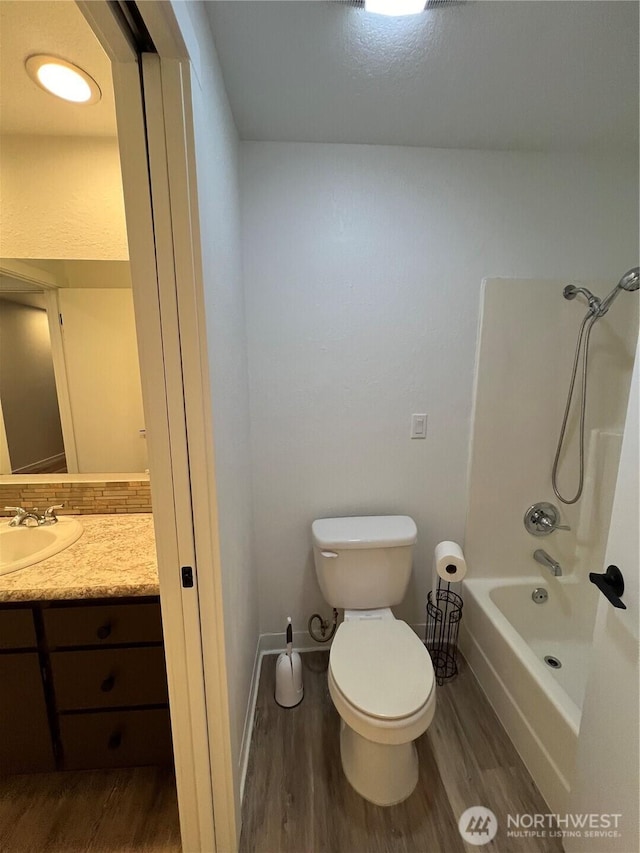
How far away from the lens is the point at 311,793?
1195mm

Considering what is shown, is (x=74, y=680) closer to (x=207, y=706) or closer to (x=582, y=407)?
(x=207, y=706)

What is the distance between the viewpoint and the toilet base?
3.77ft

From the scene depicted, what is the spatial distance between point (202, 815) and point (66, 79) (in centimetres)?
218

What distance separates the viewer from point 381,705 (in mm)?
1062

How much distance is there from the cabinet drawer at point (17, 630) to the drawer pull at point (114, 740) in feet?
1.36

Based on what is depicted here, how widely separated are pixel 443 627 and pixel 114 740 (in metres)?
1.45

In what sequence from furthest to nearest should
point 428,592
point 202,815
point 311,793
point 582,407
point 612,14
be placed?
1. point 428,592
2. point 582,407
3. point 311,793
4. point 202,815
5. point 612,14

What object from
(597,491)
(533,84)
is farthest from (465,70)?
(597,491)

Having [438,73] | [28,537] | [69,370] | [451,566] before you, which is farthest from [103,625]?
[438,73]

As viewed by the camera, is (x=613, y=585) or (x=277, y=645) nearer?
(x=613, y=585)

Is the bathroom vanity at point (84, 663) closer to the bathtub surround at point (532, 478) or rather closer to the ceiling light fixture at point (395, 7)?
the bathtub surround at point (532, 478)

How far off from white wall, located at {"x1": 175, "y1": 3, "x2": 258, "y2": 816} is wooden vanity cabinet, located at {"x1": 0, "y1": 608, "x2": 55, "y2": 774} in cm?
63

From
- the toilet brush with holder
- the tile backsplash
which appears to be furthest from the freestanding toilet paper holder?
the tile backsplash

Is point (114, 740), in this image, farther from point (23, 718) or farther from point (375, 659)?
point (375, 659)
